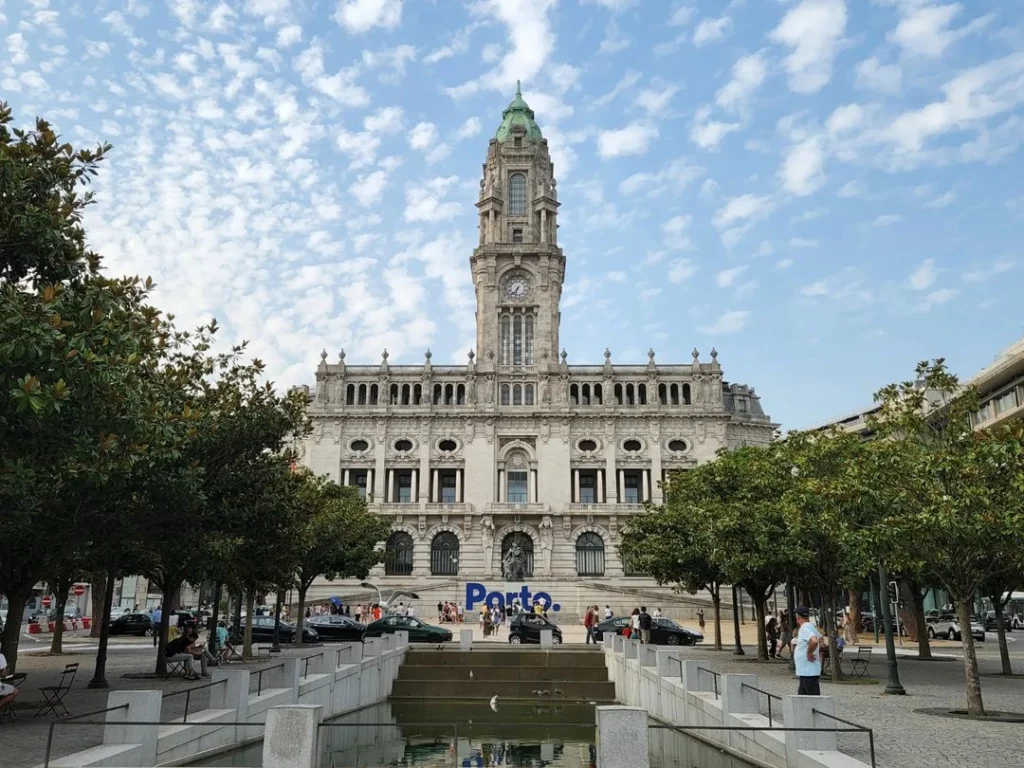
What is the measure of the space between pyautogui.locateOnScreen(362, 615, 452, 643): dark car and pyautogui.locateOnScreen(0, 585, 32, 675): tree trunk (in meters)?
20.6

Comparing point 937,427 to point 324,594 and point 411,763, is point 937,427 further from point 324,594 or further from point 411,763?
point 324,594

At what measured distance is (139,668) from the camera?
1144 inches

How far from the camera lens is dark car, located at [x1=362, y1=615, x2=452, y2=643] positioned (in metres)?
38.8

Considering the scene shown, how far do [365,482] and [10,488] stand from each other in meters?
58.5

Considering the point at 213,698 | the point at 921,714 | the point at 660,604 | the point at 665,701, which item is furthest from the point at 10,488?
the point at 660,604

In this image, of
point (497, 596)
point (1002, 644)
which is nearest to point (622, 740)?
point (1002, 644)

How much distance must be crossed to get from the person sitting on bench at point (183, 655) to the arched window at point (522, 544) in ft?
142

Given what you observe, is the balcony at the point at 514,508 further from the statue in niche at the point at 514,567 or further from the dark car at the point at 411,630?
the dark car at the point at 411,630

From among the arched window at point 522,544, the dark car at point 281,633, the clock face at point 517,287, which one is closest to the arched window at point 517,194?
the clock face at point 517,287

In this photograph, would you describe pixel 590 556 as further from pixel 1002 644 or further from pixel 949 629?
pixel 1002 644

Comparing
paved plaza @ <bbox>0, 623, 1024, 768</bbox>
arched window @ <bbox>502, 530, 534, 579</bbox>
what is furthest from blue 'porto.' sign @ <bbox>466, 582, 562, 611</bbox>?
paved plaza @ <bbox>0, 623, 1024, 768</bbox>

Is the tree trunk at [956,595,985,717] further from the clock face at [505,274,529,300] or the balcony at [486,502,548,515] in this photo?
the clock face at [505,274,529,300]

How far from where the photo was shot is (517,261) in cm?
7531

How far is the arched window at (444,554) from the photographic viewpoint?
67938 mm
